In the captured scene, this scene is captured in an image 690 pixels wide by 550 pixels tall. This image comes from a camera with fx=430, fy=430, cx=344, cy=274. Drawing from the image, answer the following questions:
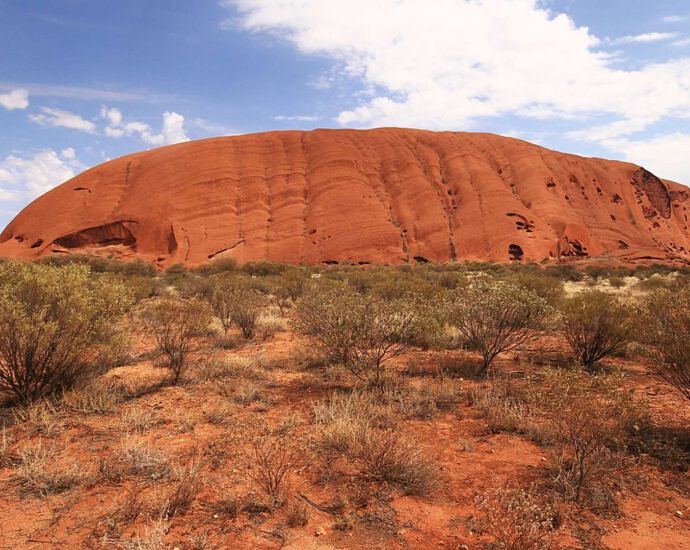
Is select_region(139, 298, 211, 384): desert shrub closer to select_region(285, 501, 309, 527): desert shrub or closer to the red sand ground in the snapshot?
the red sand ground

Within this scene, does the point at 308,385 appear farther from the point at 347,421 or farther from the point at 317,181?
the point at 317,181

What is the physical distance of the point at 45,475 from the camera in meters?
3.77

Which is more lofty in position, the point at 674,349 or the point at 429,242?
the point at 429,242

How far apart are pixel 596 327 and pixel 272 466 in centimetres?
653

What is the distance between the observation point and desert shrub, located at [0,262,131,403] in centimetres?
520

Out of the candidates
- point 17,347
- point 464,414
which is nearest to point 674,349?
point 464,414

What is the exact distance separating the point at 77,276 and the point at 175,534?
4053 millimetres

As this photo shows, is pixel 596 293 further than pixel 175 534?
Yes

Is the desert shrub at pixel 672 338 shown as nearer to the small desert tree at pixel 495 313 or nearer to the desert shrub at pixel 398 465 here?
the small desert tree at pixel 495 313

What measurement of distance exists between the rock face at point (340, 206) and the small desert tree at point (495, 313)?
31929mm

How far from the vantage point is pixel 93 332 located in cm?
595

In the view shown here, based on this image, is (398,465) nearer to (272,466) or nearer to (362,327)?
(272,466)

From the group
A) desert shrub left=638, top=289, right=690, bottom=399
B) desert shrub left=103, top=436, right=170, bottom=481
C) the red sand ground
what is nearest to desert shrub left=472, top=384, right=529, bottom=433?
the red sand ground

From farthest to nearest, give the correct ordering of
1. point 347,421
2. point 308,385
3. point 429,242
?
point 429,242 < point 308,385 < point 347,421
